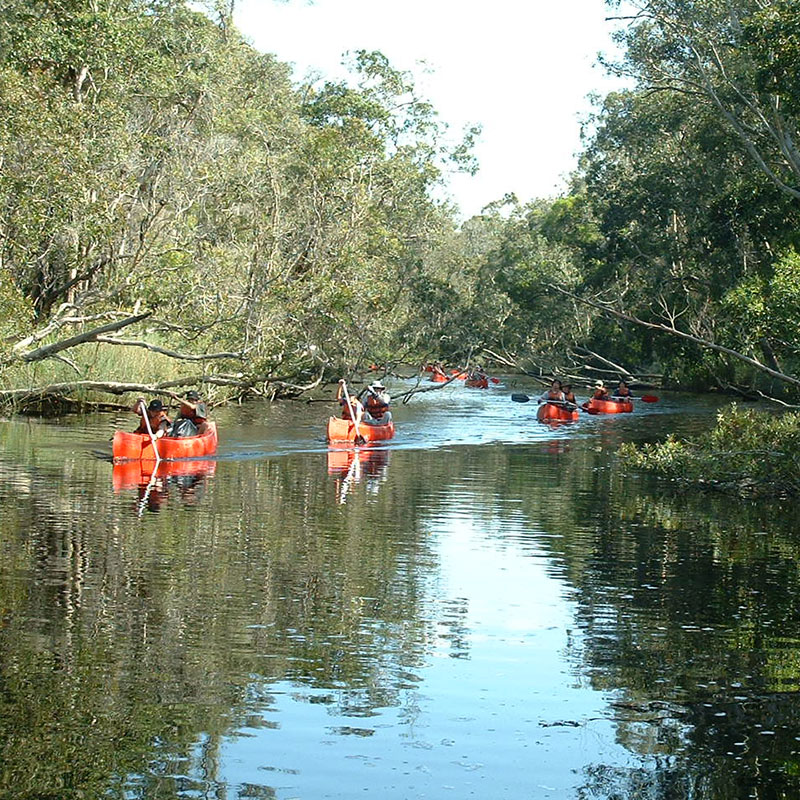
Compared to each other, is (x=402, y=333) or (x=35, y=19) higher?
(x=35, y=19)

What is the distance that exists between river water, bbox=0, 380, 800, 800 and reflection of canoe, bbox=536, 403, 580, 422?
17320mm

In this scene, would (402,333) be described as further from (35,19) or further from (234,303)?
(35,19)

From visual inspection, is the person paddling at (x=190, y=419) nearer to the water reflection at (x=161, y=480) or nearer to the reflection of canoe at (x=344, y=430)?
the water reflection at (x=161, y=480)

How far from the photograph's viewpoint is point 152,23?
35.2 metres

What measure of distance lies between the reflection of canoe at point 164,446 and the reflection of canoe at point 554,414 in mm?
14825

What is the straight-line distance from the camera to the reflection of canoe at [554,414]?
131ft

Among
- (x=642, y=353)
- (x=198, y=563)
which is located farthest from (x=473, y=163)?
(x=198, y=563)

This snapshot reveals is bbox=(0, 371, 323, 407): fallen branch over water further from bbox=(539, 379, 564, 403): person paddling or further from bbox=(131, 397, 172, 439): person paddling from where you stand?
Result: bbox=(539, 379, 564, 403): person paddling

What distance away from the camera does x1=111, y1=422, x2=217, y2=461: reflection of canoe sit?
2423cm

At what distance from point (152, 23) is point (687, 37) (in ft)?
45.5

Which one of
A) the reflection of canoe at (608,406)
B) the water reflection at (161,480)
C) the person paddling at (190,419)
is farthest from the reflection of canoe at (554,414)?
the water reflection at (161,480)

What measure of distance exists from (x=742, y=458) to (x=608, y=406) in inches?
853

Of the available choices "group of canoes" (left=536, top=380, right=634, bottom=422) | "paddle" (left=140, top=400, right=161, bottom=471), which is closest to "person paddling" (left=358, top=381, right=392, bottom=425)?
"paddle" (left=140, top=400, right=161, bottom=471)

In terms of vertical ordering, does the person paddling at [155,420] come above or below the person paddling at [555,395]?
below
